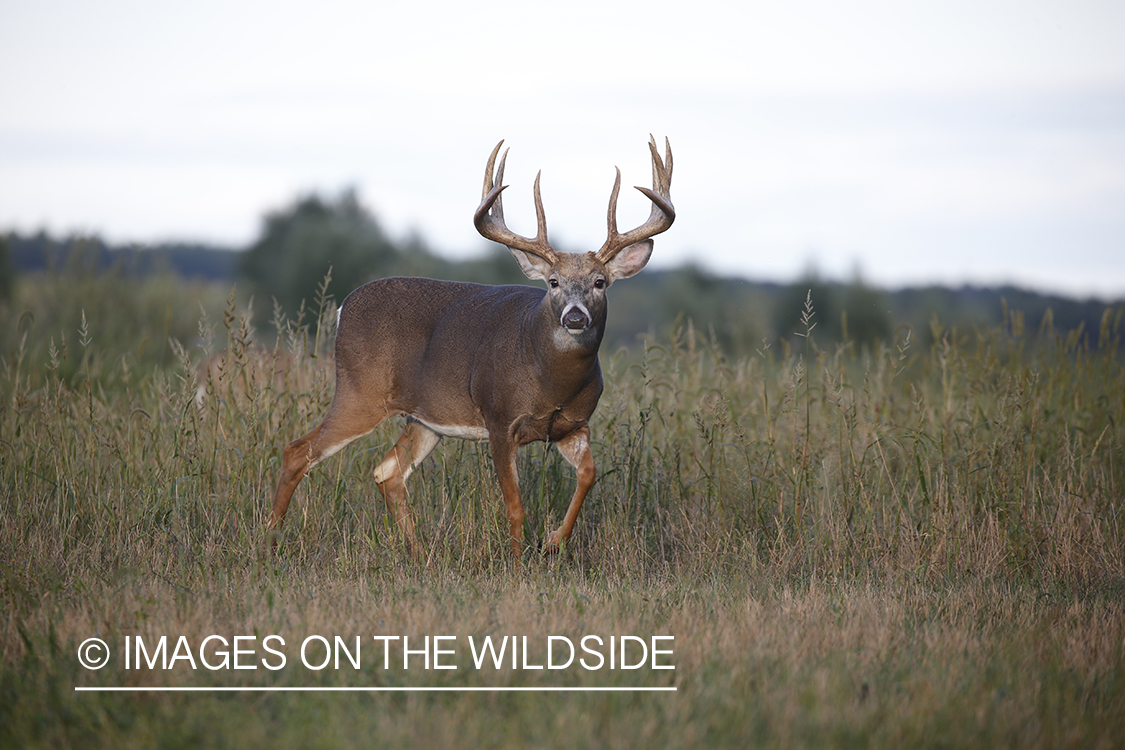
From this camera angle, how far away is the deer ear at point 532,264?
5.88 metres

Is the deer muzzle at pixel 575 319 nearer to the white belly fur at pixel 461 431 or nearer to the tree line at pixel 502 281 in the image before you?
the white belly fur at pixel 461 431

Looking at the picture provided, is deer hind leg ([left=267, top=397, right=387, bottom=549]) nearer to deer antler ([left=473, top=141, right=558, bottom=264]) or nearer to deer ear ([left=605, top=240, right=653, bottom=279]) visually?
deer antler ([left=473, top=141, right=558, bottom=264])

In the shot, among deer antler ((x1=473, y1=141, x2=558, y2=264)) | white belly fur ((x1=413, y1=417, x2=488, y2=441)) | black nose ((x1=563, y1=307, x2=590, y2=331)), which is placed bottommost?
white belly fur ((x1=413, y1=417, x2=488, y2=441))

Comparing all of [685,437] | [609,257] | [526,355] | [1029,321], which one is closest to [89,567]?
[526,355]

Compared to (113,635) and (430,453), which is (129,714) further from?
(430,453)

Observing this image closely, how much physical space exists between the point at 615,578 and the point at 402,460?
6.47 feet

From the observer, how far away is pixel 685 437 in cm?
734

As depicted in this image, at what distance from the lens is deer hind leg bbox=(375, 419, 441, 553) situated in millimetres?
6628

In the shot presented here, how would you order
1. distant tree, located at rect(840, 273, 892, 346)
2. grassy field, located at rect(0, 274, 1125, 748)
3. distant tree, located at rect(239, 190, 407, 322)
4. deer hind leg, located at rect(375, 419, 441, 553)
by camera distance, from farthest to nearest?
distant tree, located at rect(239, 190, 407, 322), distant tree, located at rect(840, 273, 892, 346), deer hind leg, located at rect(375, 419, 441, 553), grassy field, located at rect(0, 274, 1125, 748)

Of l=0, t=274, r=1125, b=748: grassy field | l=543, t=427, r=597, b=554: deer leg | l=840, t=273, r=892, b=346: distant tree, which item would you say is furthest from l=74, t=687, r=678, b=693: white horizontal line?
l=840, t=273, r=892, b=346: distant tree

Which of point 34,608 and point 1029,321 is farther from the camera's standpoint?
point 1029,321

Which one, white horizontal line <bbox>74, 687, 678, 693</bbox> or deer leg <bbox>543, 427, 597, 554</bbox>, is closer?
white horizontal line <bbox>74, 687, 678, 693</bbox>

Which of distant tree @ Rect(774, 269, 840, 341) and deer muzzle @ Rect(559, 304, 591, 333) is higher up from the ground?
deer muzzle @ Rect(559, 304, 591, 333)

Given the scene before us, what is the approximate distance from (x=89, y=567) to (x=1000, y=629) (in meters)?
4.64
